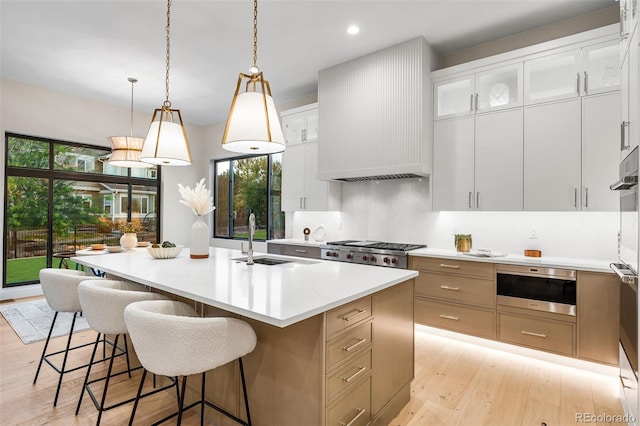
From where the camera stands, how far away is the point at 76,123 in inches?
205

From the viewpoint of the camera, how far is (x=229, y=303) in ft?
4.84

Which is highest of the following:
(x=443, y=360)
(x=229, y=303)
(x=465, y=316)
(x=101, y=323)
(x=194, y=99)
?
(x=194, y=99)

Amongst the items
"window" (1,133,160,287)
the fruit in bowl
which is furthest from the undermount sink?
"window" (1,133,160,287)

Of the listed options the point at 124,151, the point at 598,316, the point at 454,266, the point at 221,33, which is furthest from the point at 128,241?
the point at 598,316

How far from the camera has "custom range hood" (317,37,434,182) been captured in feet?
11.8

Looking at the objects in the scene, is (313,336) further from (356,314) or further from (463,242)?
(463,242)

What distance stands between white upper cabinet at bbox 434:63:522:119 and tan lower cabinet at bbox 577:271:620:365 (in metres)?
1.65

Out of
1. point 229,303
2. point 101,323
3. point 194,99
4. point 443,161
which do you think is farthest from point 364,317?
point 194,99

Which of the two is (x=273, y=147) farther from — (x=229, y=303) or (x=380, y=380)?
(x=380, y=380)

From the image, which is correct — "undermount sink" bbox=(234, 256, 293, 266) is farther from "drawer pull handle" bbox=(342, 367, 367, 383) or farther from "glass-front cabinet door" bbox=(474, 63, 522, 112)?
"glass-front cabinet door" bbox=(474, 63, 522, 112)

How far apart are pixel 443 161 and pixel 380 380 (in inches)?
96.9

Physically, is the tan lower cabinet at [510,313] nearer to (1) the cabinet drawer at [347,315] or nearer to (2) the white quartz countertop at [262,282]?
(2) the white quartz countertop at [262,282]

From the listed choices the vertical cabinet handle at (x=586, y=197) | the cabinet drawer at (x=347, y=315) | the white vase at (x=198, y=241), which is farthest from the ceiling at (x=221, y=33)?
the cabinet drawer at (x=347, y=315)

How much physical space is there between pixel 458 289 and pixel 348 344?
2.01 m
